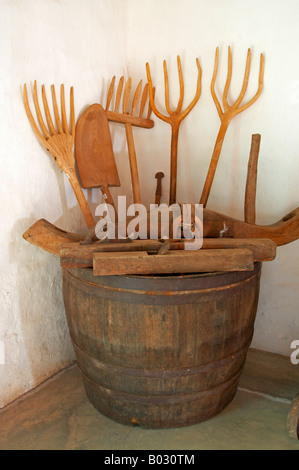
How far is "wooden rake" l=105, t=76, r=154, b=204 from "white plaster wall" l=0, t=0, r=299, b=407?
0.08 m

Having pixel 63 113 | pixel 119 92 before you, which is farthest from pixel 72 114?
pixel 119 92

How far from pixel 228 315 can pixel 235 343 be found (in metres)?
0.17

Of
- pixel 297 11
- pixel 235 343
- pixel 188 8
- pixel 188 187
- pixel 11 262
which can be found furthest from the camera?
→ pixel 188 187

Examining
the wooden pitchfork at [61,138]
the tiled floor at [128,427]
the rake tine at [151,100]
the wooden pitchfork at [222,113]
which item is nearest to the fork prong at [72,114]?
the wooden pitchfork at [61,138]

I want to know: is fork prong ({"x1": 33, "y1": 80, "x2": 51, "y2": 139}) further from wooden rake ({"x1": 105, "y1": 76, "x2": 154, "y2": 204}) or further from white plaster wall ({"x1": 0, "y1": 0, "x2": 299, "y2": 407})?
wooden rake ({"x1": 105, "y1": 76, "x2": 154, "y2": 204})

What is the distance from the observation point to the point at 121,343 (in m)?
1.50

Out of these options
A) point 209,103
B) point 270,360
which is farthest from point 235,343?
point 209,103

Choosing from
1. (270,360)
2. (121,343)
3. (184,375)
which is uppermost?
(121,343)

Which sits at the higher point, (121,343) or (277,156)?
(277,156)

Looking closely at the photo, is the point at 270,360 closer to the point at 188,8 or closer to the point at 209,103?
the point at 209,103

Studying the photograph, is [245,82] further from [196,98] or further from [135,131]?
[135,131]

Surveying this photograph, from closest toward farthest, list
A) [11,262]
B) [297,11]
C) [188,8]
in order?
1. [11,262]
2. [297,11]
3. [188,8]

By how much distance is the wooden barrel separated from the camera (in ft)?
4.74

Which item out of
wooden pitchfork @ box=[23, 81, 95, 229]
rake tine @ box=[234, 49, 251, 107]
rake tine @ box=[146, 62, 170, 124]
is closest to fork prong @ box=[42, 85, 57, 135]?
wooden pitchfork @ box=[23, 81, 95, 229]
